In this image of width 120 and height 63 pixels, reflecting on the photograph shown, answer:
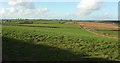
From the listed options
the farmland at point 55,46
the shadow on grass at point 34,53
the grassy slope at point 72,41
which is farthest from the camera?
the grassy slope at point 72,41

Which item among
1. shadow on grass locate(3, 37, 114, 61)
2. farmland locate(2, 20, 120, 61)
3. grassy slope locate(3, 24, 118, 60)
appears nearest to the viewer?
shadow on grass locate(3, 37, 114, 61)

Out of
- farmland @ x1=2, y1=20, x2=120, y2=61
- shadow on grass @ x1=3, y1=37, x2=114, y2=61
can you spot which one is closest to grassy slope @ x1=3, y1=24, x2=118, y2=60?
farmland @ x1=2, y1=20, x2=120, y2=61

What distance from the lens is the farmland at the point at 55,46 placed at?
2025 cm

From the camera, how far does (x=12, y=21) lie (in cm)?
3828

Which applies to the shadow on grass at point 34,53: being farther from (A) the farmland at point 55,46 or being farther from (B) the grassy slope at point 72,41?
(B) the grassy slope at point 72,41

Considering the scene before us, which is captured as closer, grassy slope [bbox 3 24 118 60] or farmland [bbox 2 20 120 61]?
farmland [bbox 2 20 120 61]

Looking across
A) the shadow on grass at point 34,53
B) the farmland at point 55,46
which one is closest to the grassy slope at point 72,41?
the farmland at point 55,46

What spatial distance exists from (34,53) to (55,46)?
4.19 meters

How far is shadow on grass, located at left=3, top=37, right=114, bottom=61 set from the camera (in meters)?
19.2

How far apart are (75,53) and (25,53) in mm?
4405

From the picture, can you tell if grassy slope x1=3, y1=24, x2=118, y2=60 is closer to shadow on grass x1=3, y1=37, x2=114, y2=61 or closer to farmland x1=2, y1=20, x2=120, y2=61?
farmland x1=2, y1=20, x2=120, y2=61

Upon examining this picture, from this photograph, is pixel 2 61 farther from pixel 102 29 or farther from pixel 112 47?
pixel 102 29

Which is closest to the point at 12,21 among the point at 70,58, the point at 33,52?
the point at 33,52

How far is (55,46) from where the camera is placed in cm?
2483
